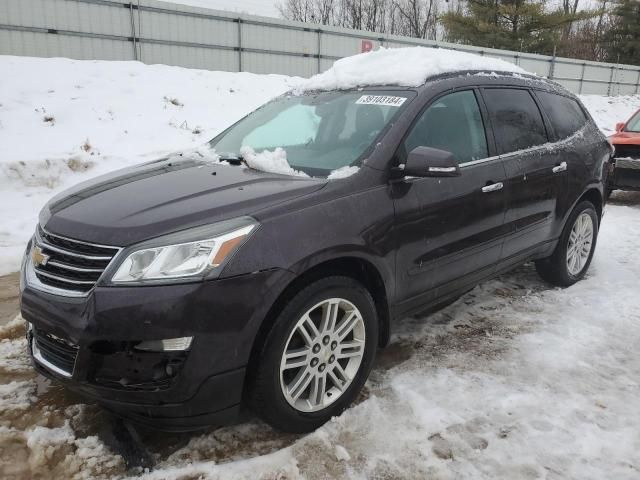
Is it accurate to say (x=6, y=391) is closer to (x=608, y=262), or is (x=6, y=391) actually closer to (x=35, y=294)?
(x=35, y=294)

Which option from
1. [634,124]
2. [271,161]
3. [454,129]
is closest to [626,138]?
[634,124]

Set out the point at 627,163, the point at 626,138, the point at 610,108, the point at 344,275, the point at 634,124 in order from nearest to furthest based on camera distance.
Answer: the point at 344,275
the point at 627,163
the point at 626,138
the point at 634,124
the point at 610,108

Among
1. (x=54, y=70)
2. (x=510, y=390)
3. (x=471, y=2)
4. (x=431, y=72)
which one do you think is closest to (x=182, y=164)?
(x=431, y=72)

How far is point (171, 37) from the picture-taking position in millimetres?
13719

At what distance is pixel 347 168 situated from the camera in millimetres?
2734

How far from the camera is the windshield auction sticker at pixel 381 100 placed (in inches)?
121

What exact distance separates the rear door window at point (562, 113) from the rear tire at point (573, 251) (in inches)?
26.4

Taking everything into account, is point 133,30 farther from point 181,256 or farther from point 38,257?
point 181,256

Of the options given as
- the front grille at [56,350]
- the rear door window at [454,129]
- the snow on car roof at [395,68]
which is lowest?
the front grille at [56,350]

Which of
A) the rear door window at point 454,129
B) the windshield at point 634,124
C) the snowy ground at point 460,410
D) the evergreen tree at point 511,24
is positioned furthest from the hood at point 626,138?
the evergreen tree at point 511,24

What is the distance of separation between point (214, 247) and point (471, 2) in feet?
105

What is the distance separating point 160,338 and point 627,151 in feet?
26.9

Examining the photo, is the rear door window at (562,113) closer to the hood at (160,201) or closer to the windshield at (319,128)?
the windshield at (319,128)

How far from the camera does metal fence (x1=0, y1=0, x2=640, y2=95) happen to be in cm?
1182
